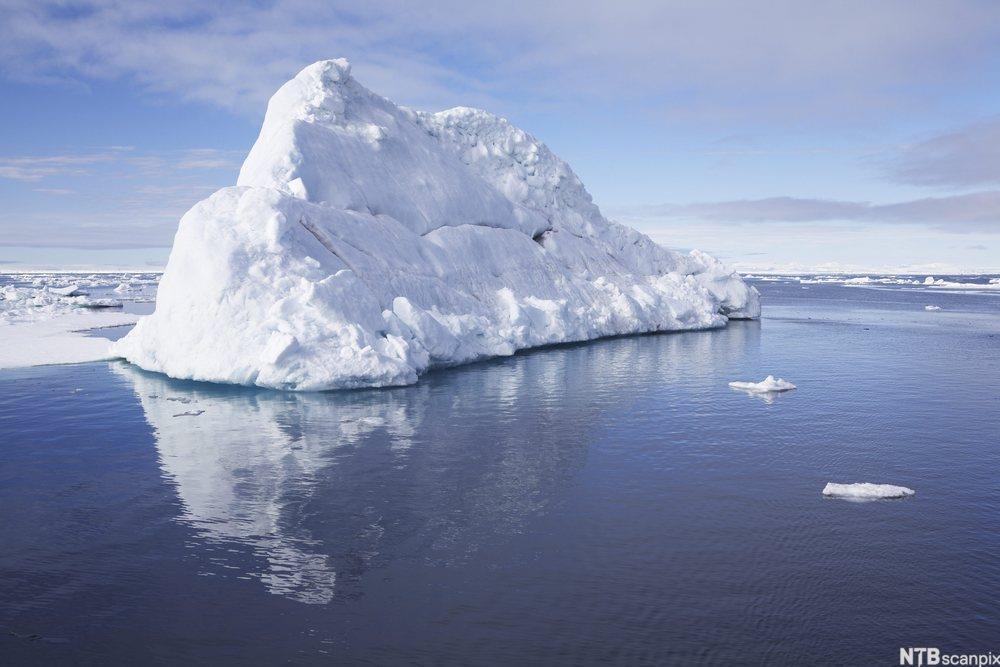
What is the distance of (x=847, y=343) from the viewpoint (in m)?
42.8

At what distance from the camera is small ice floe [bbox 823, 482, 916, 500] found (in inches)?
573

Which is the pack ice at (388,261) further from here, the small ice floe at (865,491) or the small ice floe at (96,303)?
the small ice floe at (96,303)

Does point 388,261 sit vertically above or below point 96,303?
above

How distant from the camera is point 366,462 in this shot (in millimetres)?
16812

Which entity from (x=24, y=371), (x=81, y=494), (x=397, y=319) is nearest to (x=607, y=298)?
(x=397, y=319)

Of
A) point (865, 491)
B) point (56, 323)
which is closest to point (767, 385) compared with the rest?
point (865, 491)

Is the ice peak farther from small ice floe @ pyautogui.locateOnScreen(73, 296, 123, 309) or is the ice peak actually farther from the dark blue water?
small ice floe @ pyautogui.locateOnScreen(73, 296, 123, 309)

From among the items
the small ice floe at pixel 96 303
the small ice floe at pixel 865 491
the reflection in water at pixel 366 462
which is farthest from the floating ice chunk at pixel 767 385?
the small ice floe at pixel 96 303

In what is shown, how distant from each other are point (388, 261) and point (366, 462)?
53.6 ft

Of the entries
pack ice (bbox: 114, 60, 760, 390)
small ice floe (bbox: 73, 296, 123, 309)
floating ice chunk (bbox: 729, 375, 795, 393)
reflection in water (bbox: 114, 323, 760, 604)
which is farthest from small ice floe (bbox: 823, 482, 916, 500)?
small ice floe (bbox: 73, 296, 123, 309)

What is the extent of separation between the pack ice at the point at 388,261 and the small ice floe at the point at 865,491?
1589 centimetres

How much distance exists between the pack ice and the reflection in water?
182 centimetres

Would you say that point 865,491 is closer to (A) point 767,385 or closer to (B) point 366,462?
(B) point 366,462

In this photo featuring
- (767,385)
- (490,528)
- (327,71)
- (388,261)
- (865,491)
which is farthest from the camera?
(327,71)
